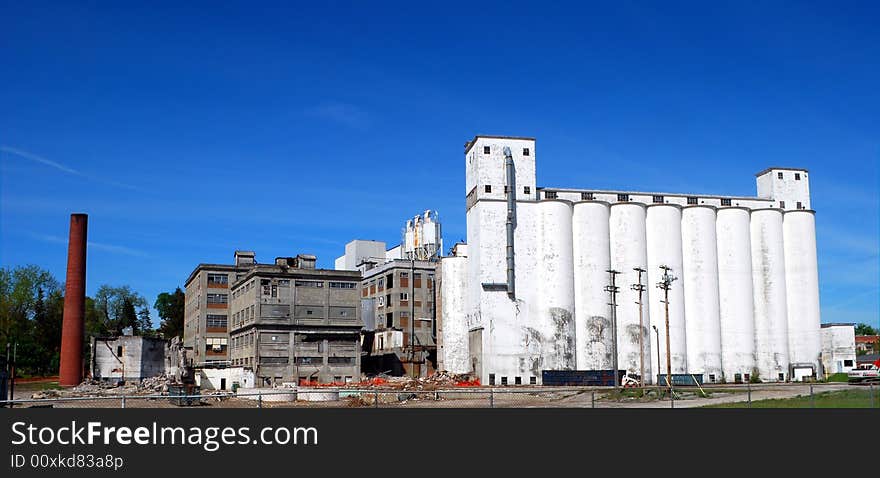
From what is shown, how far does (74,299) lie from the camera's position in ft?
267

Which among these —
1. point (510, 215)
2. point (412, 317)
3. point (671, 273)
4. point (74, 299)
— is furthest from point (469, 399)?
point (412, 317)

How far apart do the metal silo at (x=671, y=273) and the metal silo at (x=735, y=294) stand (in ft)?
17.1

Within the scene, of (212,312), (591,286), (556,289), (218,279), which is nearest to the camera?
(556,289)

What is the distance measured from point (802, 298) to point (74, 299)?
7801cm

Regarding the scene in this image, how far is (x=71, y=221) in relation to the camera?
268ft

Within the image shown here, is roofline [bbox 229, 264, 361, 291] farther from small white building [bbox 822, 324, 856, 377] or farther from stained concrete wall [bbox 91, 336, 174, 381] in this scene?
small white building [bbox 822, 324, 856, 377]

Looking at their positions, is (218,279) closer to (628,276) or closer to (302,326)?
(302,326)

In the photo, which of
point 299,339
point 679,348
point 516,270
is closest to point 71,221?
point 299,339

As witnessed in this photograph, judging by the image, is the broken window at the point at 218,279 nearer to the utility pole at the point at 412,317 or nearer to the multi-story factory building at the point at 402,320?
the multi-story factory building at the point at 402,320

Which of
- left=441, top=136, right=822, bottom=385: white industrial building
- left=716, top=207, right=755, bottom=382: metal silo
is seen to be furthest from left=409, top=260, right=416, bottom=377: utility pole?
left=716, top=207, right=755, bottom=382: metal silo

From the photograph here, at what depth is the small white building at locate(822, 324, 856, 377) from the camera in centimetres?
9250

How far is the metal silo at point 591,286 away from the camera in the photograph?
84.8m

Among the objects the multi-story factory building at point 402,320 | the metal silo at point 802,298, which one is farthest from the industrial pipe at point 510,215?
the metal silo at point 802,298
